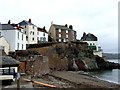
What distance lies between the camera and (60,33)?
84.8 meters

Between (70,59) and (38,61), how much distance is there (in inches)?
1093

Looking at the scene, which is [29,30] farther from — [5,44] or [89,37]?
[89,37]

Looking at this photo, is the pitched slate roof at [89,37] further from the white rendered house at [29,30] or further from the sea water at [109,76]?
the sea water at [109,76]

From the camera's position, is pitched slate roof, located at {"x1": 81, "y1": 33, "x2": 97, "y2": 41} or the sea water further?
pitched slate roof, located at {"x1": 81, "y1": 33, "x2": 97, "y2": 41}

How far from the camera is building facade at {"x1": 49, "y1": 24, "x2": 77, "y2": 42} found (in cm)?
8406

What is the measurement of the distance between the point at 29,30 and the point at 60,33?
19687mm

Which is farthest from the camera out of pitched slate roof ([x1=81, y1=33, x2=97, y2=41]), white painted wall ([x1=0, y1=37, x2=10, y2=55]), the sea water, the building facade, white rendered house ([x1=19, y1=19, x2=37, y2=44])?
pitched slate roof ([x1=81, y1=33, x2=97, y2=41])

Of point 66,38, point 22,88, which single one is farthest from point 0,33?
point 66,38

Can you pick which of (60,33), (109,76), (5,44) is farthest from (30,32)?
(109,76)

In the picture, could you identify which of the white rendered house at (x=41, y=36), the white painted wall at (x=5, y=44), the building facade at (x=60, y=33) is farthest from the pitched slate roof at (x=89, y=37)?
the white painted wall at (x=5, y=44)

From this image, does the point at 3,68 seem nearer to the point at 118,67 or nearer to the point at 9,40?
the point at 9,40

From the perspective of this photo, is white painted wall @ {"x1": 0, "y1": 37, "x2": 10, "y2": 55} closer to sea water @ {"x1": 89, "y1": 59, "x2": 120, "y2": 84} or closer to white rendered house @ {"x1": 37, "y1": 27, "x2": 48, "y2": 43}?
sea water @ {"x1": 89, "y1": 59, "x2": 120, "y2": 84}

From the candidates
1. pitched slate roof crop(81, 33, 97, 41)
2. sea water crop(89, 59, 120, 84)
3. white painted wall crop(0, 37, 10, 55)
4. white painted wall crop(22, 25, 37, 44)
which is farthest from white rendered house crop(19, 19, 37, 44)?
→ pitched slate roof crop(81, 33, 97, 41)

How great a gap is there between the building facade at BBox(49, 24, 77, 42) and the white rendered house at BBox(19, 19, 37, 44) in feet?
46.0
